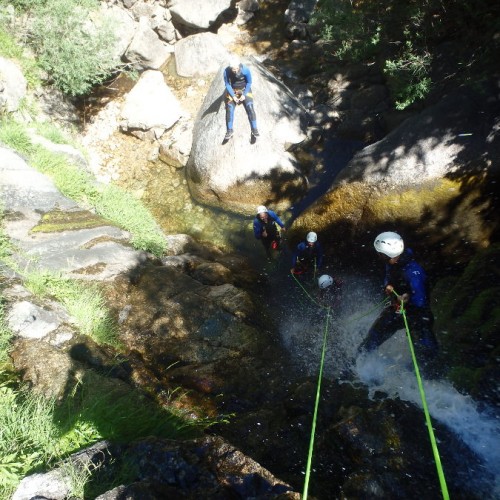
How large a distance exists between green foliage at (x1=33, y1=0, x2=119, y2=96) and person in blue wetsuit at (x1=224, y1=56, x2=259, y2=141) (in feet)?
13.4

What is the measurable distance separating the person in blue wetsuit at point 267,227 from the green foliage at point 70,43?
677 cm

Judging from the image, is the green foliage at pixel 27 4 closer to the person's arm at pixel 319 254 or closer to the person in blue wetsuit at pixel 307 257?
the person in blue wetsuit at pixel 307 257

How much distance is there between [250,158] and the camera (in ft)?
29.5

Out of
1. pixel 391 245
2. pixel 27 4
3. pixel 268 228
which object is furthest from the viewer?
pixel 27 4

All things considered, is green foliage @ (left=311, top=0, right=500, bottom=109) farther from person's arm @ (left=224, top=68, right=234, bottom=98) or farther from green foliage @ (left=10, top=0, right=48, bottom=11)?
green foliage @ (left=10, top=0, right=48, bottom=11)

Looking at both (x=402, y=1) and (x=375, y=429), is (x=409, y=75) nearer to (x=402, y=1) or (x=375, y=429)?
(x=402, y=1)

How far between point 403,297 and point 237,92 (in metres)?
6.61

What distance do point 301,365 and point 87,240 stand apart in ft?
14.2

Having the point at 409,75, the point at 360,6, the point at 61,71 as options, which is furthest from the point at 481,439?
the point at 61,71

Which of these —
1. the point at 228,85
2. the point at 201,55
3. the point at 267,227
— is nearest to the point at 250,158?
the point at 228,85

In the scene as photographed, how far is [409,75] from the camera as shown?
22.6 feet

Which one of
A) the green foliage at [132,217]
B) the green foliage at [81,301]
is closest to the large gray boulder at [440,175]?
the green foliage at [132,217]

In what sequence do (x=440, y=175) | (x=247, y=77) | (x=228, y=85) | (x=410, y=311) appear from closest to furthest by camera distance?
(x=410, y=311) < (x=440, y=175) < (x=247, y=77) < (x=228, y=85)

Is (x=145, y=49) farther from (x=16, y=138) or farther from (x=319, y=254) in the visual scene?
(x=319, y=254)
